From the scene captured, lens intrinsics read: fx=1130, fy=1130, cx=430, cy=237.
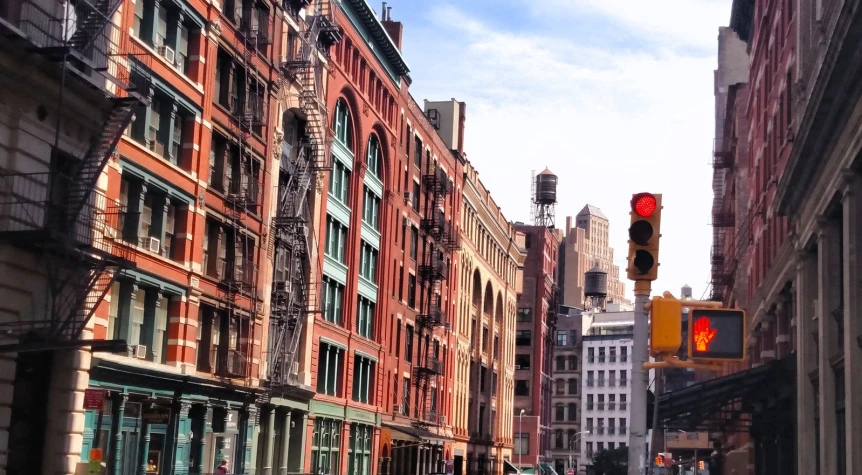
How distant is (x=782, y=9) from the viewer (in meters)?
42.7

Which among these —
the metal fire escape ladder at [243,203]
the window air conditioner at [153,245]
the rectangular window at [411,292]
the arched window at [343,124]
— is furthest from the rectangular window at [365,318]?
the window air conditioner at [153,245]

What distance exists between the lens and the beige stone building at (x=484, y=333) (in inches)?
3649

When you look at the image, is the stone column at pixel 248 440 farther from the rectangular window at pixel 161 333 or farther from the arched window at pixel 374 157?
the arched window at pixel 374 157

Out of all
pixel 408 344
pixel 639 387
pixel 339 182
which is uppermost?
pixel 339 182

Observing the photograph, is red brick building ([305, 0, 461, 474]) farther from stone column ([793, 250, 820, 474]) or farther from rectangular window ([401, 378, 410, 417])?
stone column ([793, 250, 820, 474])

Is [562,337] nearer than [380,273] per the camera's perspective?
No

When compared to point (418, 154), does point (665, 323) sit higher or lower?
lower

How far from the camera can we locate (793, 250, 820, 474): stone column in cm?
3179

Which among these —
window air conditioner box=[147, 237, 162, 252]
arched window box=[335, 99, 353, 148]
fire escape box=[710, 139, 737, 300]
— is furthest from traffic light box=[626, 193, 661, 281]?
fire escape box=[710, 139, 737, 300]

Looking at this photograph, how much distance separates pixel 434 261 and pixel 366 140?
59.8 ft

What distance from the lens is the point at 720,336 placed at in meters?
11.1

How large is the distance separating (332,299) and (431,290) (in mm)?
22475

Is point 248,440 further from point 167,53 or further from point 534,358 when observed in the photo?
point 534,358

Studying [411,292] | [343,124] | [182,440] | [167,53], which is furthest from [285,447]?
[411,292]
